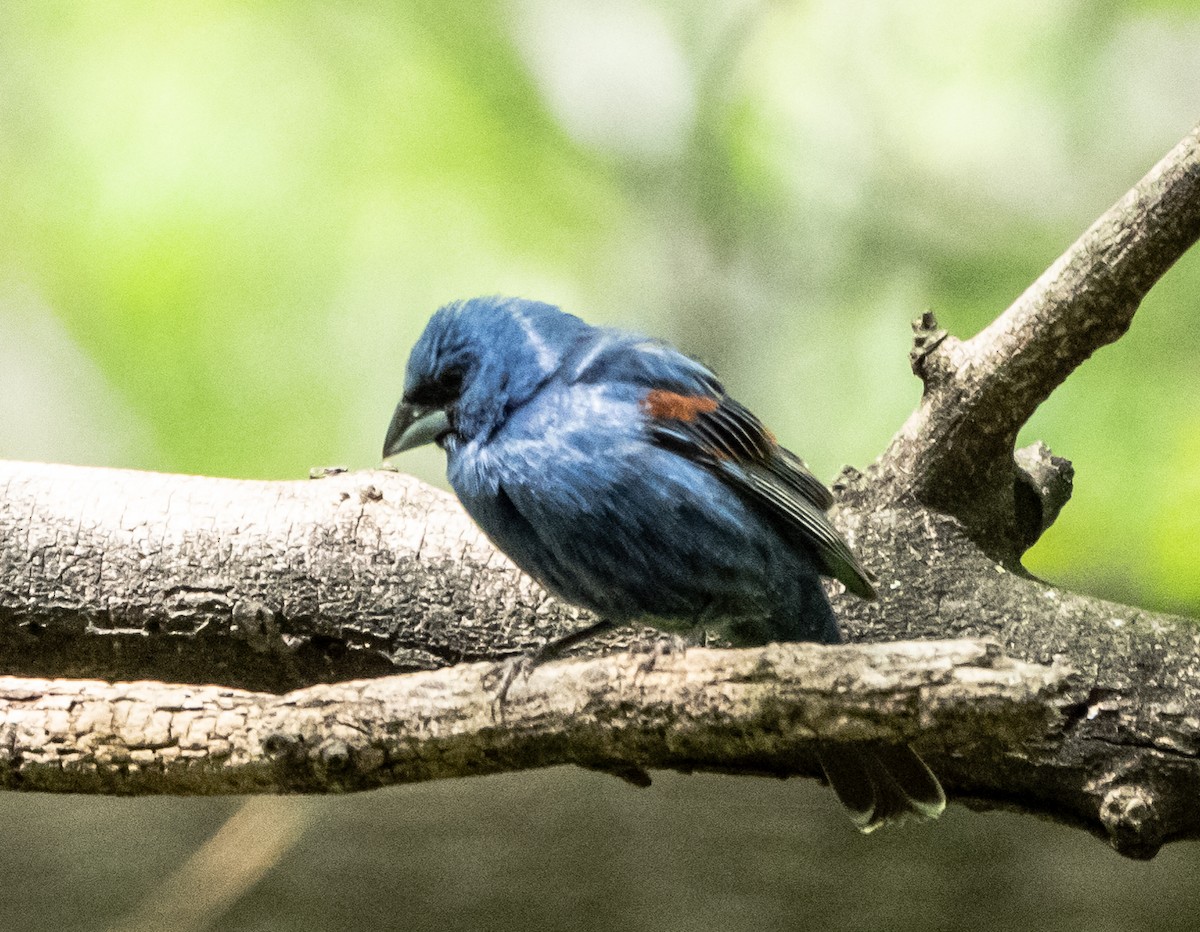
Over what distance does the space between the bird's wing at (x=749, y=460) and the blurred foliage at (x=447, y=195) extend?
3.84 feet

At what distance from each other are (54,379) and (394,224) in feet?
4.10

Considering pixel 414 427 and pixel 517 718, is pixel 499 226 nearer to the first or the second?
pixel 414 427

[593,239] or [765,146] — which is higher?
[765,146]

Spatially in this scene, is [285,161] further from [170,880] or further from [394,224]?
[170,880]

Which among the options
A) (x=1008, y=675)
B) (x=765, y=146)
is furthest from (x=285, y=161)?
(x=1008, y=675)

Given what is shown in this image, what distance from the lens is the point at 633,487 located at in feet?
7.73

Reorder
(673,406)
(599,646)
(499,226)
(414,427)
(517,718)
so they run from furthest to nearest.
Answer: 1. (499,226)
2. (599,646)
3. (414,427)
4. (673,406)
5. (517,718)

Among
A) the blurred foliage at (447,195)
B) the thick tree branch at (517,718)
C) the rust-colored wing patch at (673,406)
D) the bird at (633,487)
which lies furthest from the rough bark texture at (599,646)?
the blurred foliage at (447,195)

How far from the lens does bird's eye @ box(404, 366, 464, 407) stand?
102 inches

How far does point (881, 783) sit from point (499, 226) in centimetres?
222

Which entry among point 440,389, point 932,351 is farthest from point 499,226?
point 932,351

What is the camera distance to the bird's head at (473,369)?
2.52 meters

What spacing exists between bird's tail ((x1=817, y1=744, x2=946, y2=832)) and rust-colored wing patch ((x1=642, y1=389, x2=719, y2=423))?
0.77m

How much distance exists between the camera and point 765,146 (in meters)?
3.94
